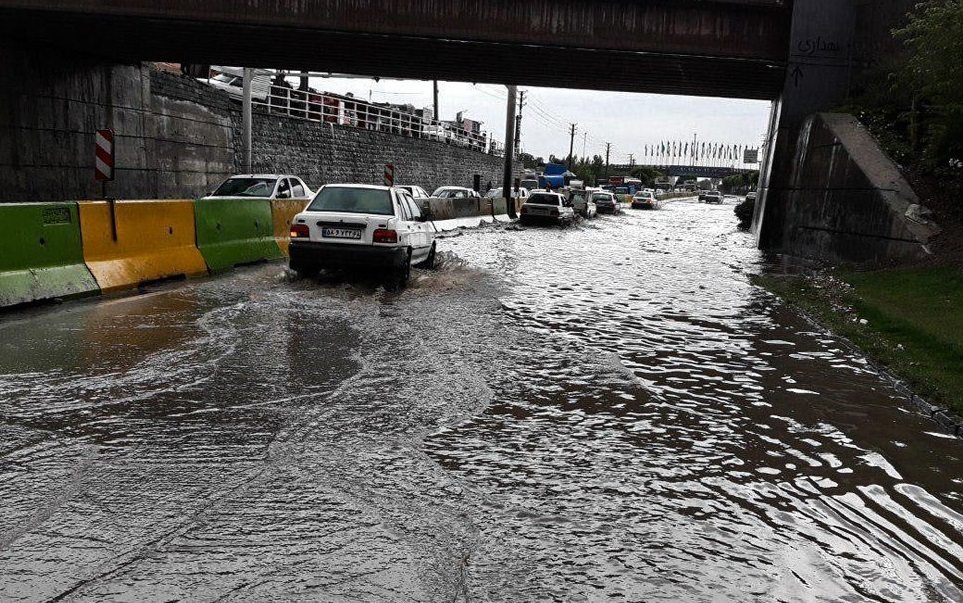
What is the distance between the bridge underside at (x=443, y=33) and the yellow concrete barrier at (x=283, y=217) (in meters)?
5.16

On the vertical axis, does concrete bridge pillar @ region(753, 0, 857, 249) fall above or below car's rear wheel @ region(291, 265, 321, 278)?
above

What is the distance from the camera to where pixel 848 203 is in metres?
18.5

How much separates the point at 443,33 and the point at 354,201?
9.45m

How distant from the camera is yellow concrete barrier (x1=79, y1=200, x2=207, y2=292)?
11172 millimetres

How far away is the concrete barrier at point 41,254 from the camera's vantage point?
959cm

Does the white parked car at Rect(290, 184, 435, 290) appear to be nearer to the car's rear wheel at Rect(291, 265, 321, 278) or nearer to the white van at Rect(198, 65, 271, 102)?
the car's rear wheel at Rect(291, 265, 321, 278)

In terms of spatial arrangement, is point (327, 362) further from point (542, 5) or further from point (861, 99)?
Result: point (861, 99)

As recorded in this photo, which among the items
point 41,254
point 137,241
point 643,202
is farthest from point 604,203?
point 41,254

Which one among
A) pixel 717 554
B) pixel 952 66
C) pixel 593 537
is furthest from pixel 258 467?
pixel 952 66

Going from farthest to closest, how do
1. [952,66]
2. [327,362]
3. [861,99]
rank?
[861,99]
[952,66]
[327,362]

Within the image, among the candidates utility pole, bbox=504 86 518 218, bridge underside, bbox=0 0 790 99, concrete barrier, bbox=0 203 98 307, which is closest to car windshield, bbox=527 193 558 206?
utility pole, bbox=504 86 518 218

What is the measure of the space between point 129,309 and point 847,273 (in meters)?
12.8

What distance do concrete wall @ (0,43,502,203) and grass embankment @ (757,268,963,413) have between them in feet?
56.0

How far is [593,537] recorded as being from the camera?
4148mm
